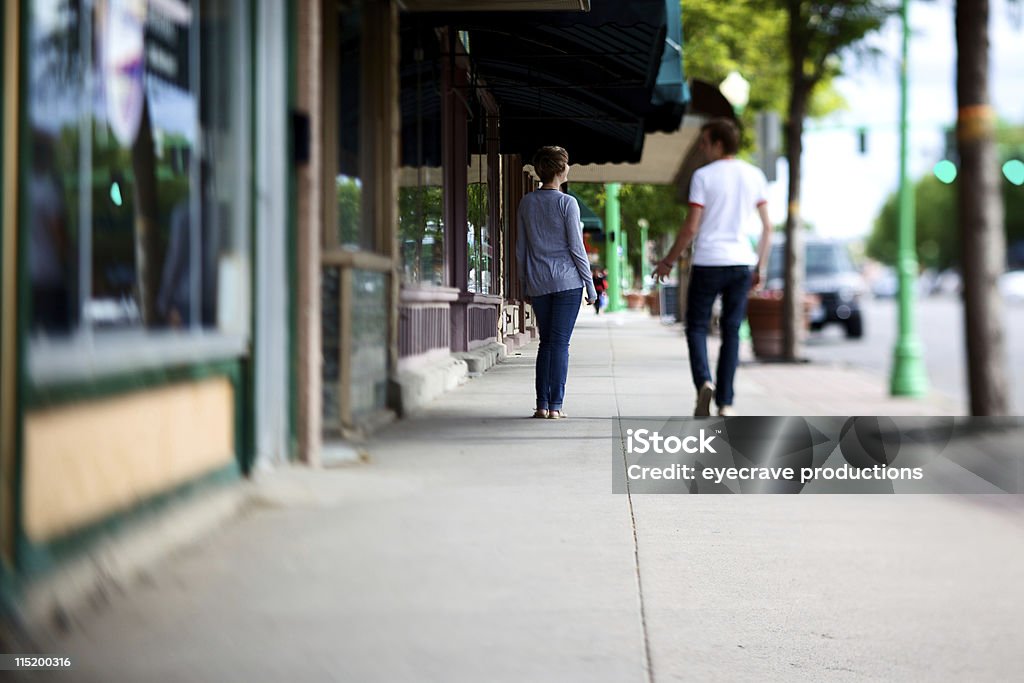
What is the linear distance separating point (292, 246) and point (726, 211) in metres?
0.66

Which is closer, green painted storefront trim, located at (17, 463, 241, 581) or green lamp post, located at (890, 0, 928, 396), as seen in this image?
green painted storefront trim, located at (17, 463, 241, 581)

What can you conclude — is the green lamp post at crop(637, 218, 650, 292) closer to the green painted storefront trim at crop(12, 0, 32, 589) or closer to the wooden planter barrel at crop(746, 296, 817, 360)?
the green painted storefront trim at crop(12, 0, 32, 589)

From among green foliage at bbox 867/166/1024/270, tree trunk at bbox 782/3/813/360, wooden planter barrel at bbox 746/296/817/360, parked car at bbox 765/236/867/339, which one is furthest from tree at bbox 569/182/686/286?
green foliage at bbox 867/166/1024/270

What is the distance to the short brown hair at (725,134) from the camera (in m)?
1.97

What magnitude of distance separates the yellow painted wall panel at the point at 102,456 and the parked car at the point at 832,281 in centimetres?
2992

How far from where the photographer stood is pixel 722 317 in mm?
1936

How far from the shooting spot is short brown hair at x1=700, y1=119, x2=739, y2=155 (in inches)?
77.5

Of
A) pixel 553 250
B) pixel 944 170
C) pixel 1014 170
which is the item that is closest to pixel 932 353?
pixel 944 170

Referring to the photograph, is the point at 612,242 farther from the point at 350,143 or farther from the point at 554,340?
the point at 350,143

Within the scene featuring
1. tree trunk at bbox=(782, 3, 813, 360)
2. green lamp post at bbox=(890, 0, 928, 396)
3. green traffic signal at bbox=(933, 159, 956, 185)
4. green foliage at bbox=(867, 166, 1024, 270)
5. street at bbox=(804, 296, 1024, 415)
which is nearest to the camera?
green lamp post at bbox=(890, 0, 928, 396)

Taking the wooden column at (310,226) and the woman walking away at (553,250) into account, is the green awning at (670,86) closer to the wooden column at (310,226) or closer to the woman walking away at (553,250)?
the woman walking away at (553,250)

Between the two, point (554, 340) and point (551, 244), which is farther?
point (554, 340)

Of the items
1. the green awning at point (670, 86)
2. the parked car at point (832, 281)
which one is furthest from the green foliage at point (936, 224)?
the green awning at point (670, 86)

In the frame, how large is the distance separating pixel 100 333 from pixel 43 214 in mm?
114
